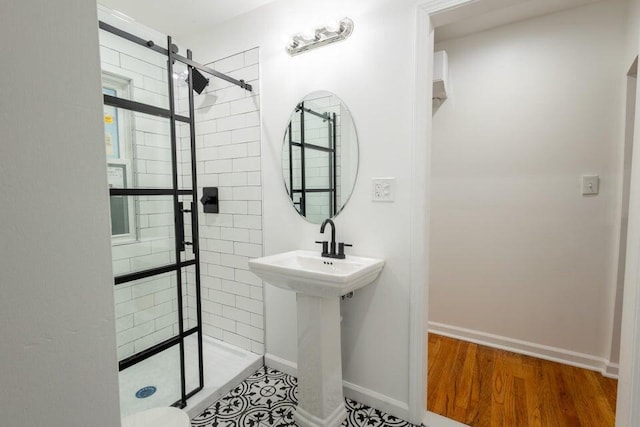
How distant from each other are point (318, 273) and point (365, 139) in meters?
0.83

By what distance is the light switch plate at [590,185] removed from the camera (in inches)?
81.7

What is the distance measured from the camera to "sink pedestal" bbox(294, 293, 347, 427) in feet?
5.32

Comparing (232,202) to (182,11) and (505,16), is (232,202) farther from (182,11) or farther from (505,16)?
(505,16)

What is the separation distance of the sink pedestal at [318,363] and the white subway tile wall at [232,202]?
0.68 metres

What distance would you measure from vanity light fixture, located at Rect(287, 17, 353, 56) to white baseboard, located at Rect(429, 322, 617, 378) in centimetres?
242

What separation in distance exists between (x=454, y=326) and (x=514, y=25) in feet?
7.93

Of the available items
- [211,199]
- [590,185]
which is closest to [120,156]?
[211,199]

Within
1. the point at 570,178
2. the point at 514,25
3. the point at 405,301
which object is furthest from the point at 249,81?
the point at 570,178

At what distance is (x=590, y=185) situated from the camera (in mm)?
2090

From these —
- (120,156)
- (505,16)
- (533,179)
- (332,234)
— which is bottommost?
(332,234)

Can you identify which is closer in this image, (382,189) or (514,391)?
(382,189)

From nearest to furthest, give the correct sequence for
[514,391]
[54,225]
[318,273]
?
[54,225], [318,273], [514,391]

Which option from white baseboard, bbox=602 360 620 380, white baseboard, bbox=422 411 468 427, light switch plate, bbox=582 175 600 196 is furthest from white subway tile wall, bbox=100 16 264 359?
white baseboard, bbox=602 360 620 380

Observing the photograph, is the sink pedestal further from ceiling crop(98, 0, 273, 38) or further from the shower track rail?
ceiling crop(98, 0, 273, 38)
